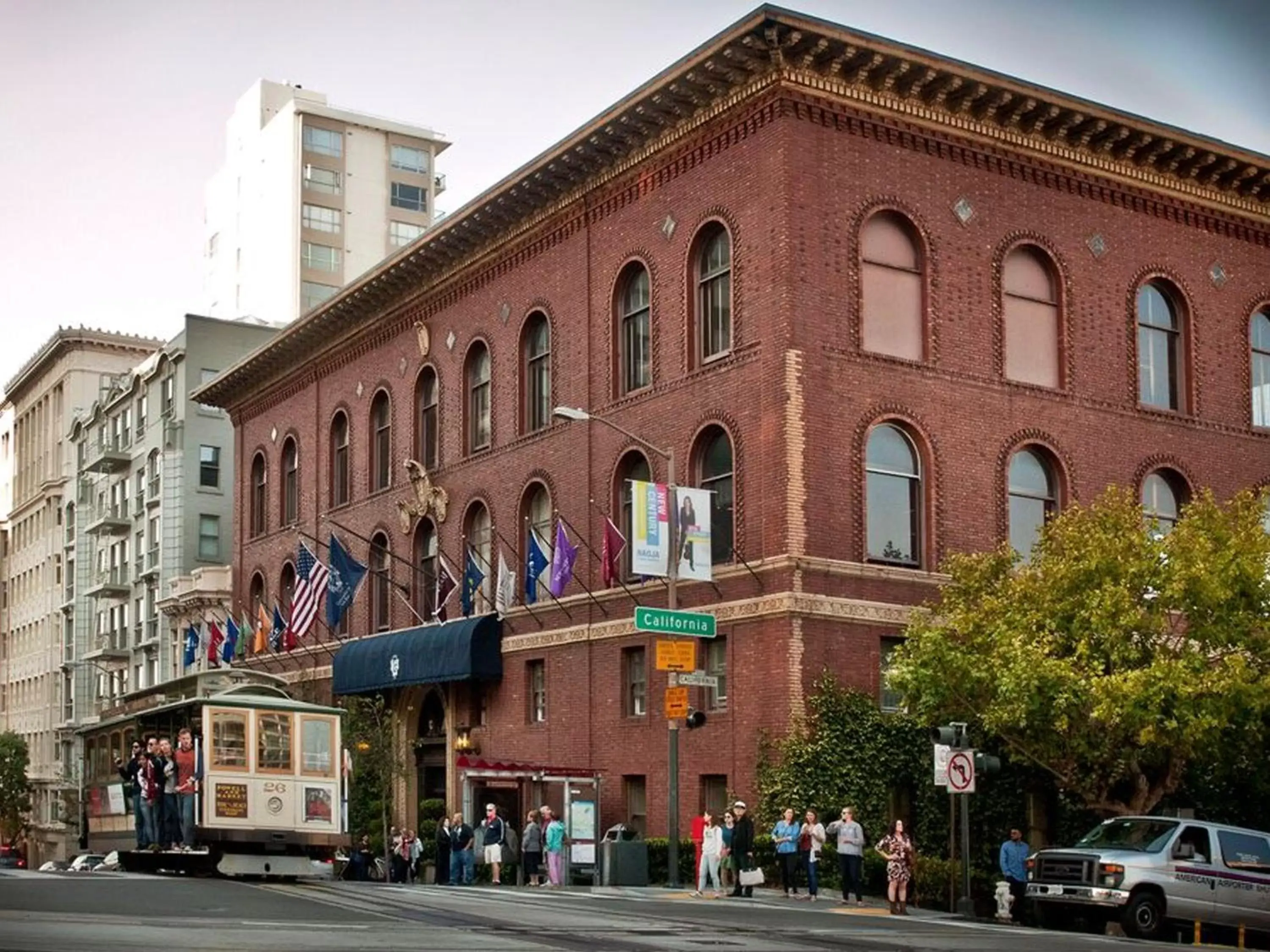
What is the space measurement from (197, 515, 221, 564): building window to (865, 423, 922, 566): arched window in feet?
144

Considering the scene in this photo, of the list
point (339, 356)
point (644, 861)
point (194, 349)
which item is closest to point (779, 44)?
point (644, 861)

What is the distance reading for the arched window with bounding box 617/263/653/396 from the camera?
43.1 meters

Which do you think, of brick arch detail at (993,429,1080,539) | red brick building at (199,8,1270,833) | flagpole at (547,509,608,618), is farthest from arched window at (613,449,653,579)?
brick arch detail at (993,429,1080,539)

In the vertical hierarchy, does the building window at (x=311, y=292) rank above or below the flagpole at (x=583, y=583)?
above

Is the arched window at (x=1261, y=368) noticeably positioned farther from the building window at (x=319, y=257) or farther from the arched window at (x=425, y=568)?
the building window at (x=319, y=257)

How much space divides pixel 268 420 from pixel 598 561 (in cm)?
2364

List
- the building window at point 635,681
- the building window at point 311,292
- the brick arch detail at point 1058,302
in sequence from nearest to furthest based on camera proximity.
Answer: the brick arch detail at point 1058,302 < the building window at point 635,681 < the building window at point 311,292

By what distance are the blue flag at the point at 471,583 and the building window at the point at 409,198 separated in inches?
2466

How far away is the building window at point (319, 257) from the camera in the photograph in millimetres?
104312

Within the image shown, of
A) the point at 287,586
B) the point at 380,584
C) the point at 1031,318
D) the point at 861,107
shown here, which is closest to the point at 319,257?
the point at 287,586

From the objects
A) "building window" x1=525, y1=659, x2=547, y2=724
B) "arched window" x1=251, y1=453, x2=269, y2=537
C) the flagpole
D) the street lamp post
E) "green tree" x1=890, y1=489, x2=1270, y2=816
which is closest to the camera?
"green tree" x1=890, y1=489, x2=1270, y2=816

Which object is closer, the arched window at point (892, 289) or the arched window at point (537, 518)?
the arched window at point (892, 289)

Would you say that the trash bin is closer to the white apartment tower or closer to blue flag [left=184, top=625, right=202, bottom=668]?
blue flag [left=184, top=625, right=202, bottom=668]

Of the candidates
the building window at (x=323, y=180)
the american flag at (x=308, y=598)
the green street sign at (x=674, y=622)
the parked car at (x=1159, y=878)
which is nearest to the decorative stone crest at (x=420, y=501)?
the american flag at (x=308, y=598)
